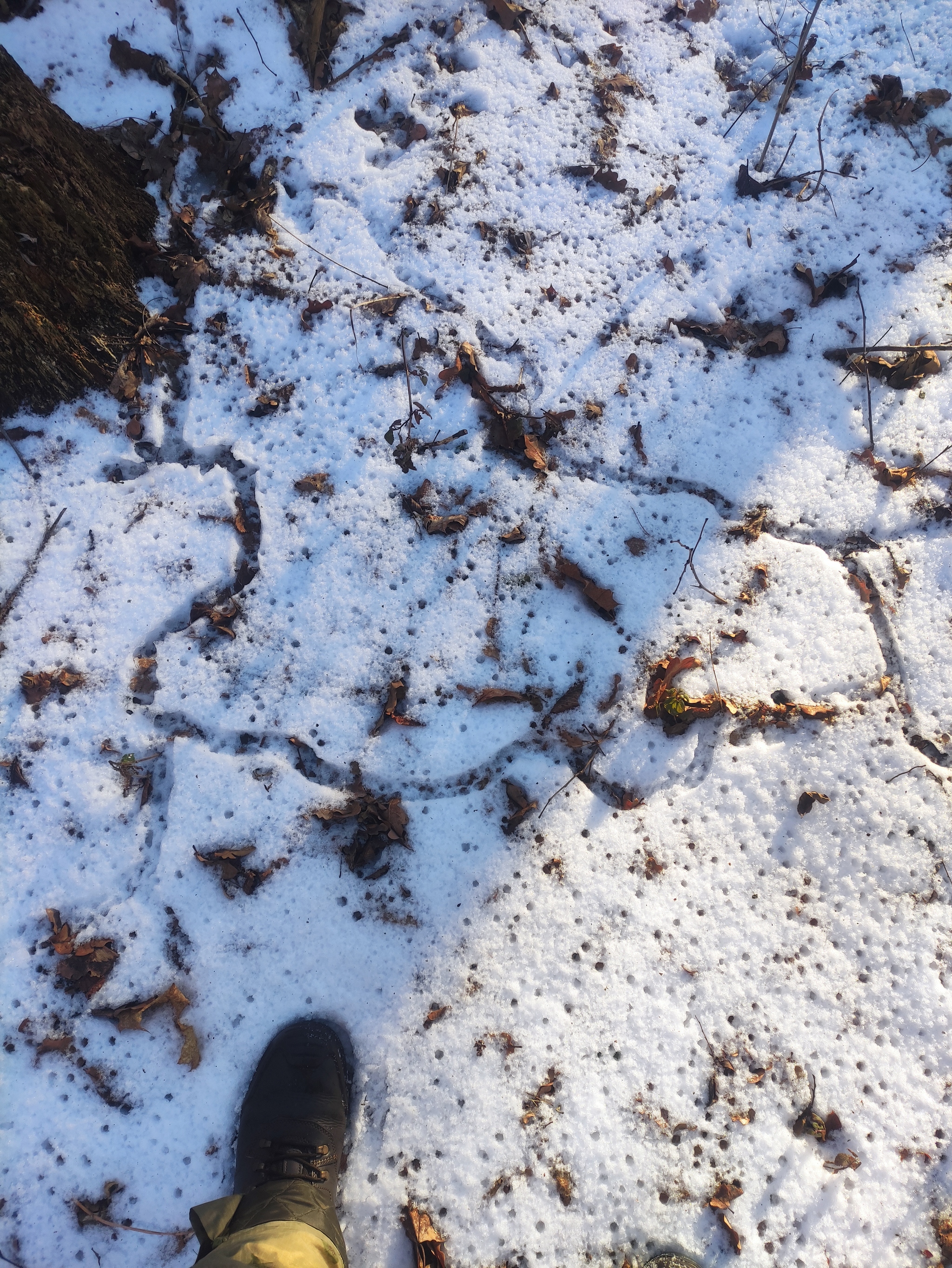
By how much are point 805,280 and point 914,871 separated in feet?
8.59

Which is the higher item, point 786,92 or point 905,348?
point 786,92

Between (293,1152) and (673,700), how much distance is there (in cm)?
202

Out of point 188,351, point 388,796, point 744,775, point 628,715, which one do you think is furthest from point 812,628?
point 188,351

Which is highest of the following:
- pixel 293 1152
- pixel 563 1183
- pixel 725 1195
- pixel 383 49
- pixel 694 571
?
pixel 383 49

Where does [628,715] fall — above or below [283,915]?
above

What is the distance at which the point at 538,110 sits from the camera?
304cm

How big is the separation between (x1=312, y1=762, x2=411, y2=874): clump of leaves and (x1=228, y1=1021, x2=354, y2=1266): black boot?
22.1 inches

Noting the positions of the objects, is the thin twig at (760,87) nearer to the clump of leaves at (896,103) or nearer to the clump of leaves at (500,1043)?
the clump of leaves at (896,103)

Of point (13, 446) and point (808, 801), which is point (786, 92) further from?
point (13, 446)

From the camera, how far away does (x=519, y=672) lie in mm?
2574

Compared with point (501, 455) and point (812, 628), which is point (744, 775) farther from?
point (501, 455)

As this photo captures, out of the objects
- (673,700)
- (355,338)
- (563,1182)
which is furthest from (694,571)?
(563,1182)

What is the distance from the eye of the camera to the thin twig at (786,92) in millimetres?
2844

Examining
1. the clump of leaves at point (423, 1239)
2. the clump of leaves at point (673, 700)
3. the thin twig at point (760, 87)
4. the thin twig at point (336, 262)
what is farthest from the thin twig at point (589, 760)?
the thin twig at point (760, 87)
